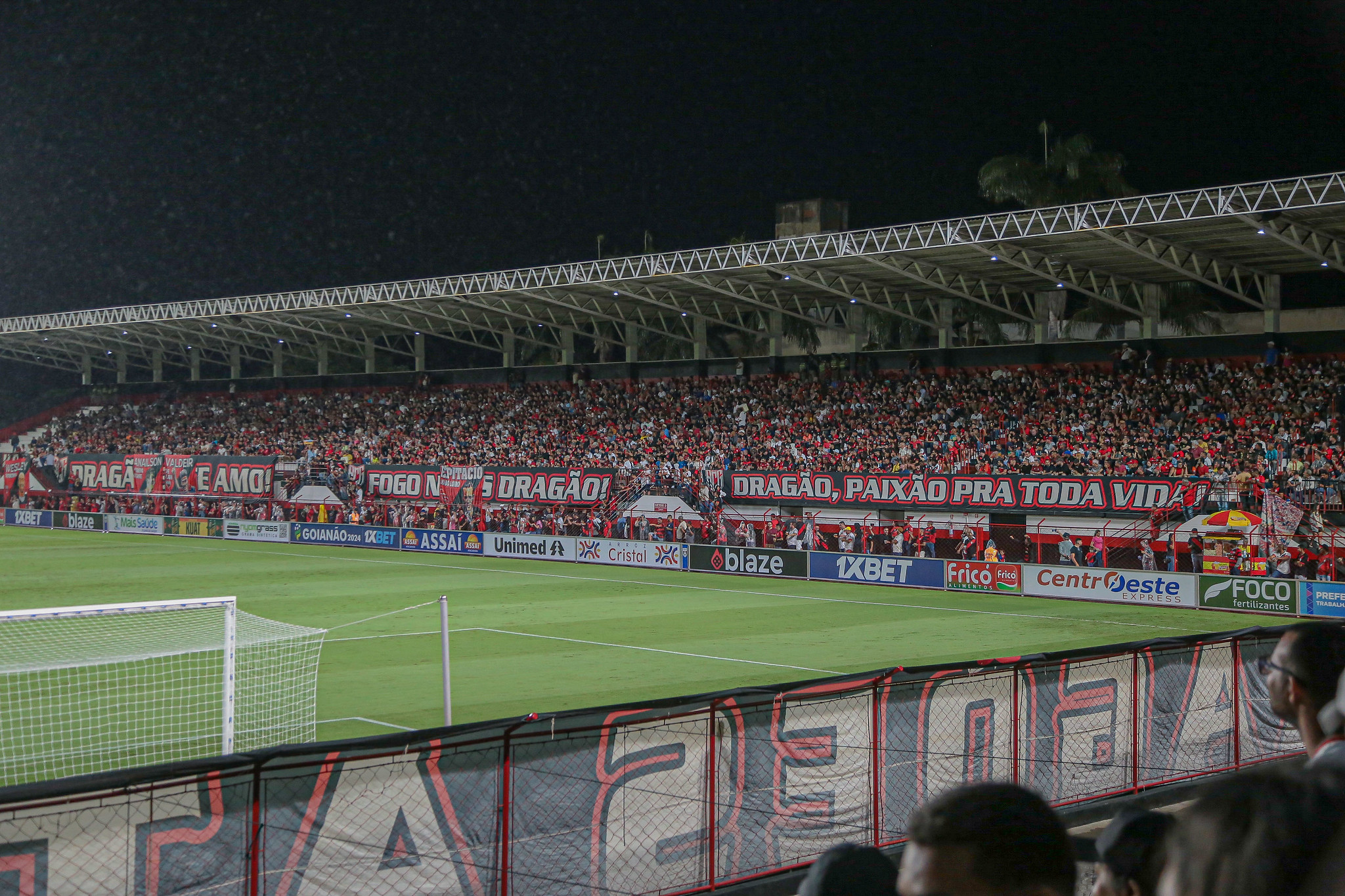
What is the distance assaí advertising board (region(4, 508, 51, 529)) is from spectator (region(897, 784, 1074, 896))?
66275 mm

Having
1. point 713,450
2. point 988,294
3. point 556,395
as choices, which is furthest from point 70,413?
point 988,294

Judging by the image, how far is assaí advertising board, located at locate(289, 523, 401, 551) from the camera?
4853 cm

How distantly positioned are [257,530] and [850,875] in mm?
53382

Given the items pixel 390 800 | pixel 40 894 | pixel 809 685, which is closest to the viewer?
Result: pixel 40 894

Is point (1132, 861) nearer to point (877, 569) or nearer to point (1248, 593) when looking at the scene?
point (1248, 593)

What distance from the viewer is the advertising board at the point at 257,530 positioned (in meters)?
51.6

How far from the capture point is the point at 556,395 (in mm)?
58531

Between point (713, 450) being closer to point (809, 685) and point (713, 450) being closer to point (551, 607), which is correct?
point (551, 607)

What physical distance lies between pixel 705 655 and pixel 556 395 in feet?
121

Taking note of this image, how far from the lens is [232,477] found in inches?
2254

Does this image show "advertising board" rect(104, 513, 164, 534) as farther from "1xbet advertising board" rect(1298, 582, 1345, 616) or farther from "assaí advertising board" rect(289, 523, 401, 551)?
"1xbet advertising board" rect(1298, 582, 1345, 616)

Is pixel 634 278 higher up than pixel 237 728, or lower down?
higher up

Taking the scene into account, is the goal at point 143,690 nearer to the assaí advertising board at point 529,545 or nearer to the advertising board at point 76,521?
the assaí advertising board at point 529,545

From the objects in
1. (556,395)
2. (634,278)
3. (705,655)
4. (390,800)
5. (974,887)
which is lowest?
(705,655)
